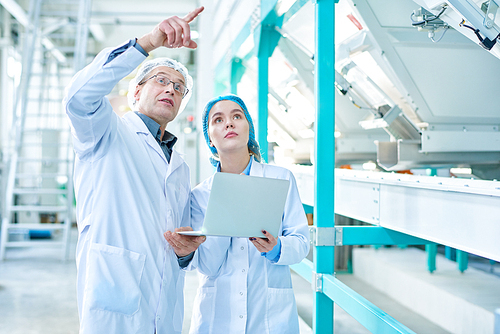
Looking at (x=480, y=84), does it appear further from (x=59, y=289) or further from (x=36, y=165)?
(x=36, y=165)

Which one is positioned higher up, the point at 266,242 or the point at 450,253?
the point at 266,242

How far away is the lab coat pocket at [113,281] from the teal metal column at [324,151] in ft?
4.07

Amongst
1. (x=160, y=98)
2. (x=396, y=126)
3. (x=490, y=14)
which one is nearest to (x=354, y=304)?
(x=160, y=98)

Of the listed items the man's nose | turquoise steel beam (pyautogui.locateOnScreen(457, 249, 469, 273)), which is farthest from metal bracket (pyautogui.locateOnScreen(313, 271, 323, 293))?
turquoise steel beam (pyautogui.locateOnScreen(457, 249, 469, 273))

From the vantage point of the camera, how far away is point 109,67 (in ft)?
4.24

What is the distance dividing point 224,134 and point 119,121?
39 cm

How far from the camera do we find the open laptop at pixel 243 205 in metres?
1.19

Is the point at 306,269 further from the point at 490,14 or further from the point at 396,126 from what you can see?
the point at 490,14

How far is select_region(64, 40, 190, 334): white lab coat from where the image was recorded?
1.32m

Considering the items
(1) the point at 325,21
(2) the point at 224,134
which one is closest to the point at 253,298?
(2) the point at 224,134

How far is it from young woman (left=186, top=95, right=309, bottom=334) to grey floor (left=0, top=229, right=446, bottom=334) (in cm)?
183

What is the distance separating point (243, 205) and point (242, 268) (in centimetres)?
41

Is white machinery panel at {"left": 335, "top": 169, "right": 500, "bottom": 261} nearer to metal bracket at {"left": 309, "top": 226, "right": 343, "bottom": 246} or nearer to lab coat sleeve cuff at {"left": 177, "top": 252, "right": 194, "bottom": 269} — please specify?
metal bracket at {"left": 309, "top": 226, "right": 343, "bottom": 246}

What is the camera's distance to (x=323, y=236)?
2.41m
